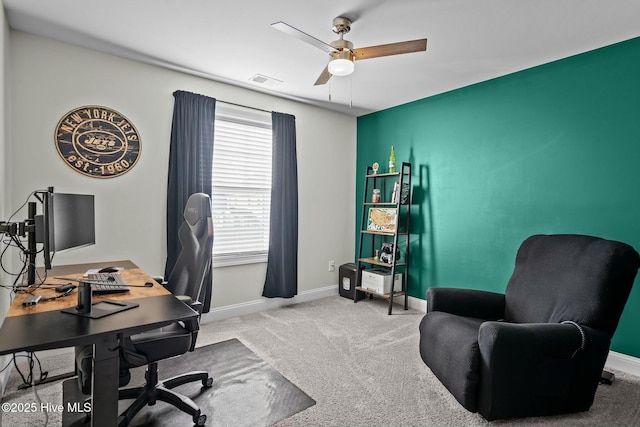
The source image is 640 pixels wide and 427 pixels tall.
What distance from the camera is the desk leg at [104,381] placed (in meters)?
1.30

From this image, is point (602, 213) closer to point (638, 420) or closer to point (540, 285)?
point (540, 285)

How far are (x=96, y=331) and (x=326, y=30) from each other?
7.59 feet

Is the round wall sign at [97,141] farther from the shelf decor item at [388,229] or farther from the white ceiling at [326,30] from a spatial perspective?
the shelf decor item at [388,229]

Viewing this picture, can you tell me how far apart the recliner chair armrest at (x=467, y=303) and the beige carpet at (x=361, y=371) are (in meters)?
0.51

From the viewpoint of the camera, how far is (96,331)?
1.24 meters

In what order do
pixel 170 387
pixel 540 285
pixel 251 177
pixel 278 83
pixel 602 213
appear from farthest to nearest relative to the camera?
pixel 251 177 → pixel 278 83 → pixel 602 213 → pixel 540 285 → pixel 170 387

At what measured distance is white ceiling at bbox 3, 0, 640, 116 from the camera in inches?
85.8

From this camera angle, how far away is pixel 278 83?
3551 millimetres

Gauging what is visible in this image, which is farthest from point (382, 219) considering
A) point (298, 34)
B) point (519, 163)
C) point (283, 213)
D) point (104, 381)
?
point (104, 381)

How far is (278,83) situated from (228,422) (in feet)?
9.94

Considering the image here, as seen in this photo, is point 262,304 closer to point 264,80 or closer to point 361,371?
point 361,371

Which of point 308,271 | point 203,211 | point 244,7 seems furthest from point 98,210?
point 308,271

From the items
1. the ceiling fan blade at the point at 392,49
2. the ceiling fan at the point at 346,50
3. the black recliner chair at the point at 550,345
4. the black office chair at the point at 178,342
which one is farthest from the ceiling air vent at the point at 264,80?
the black recliner chair at the point at 550,345

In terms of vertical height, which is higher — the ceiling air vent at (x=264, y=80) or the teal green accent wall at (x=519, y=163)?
the ceiling air vent at (x=264, y=80)
